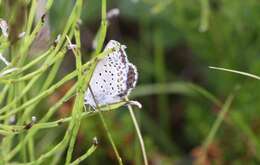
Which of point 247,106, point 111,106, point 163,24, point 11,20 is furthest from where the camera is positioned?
point 163,24

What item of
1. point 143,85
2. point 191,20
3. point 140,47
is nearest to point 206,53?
point 191,20

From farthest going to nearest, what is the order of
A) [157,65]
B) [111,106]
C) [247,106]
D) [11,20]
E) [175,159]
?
[157,65] < [175,159] < [247,106] < [111,106] < [11,20]

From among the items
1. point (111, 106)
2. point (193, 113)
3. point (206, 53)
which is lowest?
point (193, 113)

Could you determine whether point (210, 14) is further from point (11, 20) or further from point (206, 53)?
point (11, 20)

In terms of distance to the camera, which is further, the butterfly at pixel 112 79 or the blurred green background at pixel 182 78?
the blurred green background at pixel 182 78

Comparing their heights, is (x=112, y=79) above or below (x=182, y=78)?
above
